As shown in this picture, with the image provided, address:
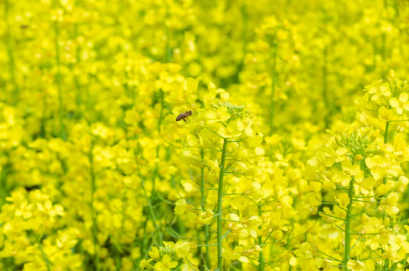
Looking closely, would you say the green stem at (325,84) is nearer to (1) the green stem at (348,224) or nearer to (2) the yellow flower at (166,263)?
(1) the green stem at (348,224)

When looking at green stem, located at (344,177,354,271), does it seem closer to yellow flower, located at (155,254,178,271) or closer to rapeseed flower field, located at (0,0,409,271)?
rapeseed flower field, located at (0,0,409,271)

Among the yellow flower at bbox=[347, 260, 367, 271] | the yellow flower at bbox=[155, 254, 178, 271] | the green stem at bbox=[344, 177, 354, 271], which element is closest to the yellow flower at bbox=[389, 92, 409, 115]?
the green stem at bbox=[344, 177, 354, 271]

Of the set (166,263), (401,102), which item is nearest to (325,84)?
(401,102)

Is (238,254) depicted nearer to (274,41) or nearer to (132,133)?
(132,133)

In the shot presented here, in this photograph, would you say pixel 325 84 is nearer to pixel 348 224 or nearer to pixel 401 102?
pixel 401 102

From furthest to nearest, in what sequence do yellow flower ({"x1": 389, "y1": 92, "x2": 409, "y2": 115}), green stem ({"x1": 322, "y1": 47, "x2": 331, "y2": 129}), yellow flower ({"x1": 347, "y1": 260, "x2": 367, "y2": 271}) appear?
green stem ({"x1": 322, "y1": 47, "x2": 331, "y2": 129}), yellow flower ({"x1": 389, "y1": 92, "x2": 409, "y2": 115}), yellow flower ({"x1": 347, "y1": 260, "x2": 367, "y2": 271})

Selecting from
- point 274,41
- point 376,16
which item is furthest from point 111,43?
point 376,16

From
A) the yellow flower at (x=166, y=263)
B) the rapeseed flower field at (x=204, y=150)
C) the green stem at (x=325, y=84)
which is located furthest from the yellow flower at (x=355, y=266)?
the green stem at (x=325, y=84)

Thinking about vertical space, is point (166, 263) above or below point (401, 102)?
below
